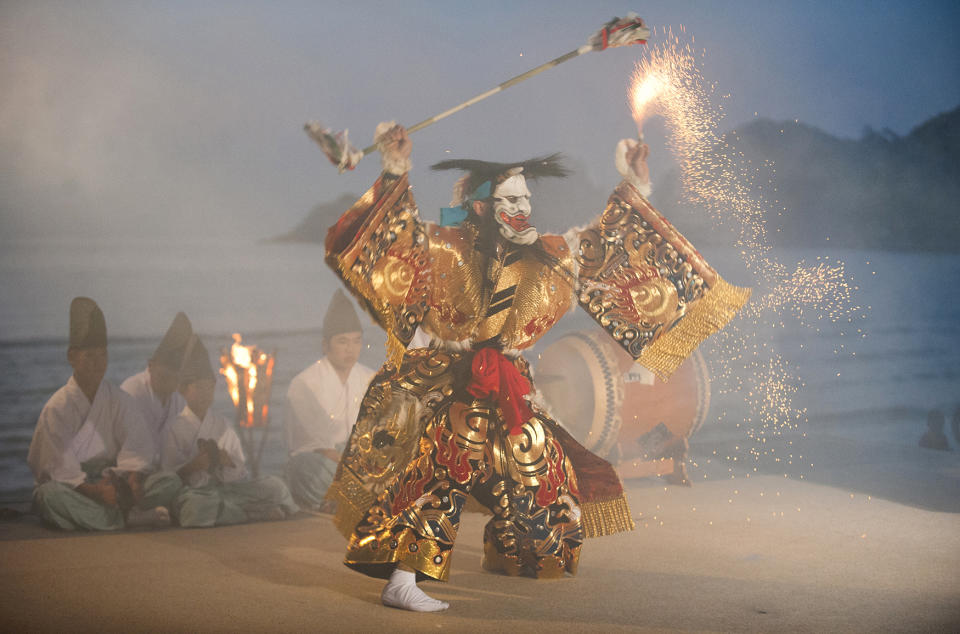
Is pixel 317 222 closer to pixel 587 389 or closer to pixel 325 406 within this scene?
pixel 325 406

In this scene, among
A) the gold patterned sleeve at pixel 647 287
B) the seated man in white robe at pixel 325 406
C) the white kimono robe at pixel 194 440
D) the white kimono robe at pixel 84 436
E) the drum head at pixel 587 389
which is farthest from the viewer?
the drum head at pixel 587 389

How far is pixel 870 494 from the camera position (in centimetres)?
461

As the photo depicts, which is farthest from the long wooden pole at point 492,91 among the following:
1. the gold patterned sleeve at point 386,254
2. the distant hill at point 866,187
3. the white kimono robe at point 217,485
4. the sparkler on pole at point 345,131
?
the distant hill at point 866,187

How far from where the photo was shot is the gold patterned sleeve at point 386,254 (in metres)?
2.79

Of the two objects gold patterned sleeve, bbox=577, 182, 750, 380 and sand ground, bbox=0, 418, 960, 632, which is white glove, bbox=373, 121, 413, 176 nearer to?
gold patterned sleeve, bbox=577, 182, 750, 380

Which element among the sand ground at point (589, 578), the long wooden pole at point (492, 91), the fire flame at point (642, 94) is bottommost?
the sand ground at point (589, 578)

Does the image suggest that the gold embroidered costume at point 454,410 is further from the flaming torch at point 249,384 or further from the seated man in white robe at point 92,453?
the flaming torch at point 249,384

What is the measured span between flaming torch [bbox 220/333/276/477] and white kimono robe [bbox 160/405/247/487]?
0.71 feet

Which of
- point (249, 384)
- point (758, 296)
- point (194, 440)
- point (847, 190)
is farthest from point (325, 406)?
point (847, 190)

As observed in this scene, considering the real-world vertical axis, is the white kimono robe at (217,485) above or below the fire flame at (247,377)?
below

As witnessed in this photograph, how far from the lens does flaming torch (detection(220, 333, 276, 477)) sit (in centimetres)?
432

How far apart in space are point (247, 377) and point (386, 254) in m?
1.77

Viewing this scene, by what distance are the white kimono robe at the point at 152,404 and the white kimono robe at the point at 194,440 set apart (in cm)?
4

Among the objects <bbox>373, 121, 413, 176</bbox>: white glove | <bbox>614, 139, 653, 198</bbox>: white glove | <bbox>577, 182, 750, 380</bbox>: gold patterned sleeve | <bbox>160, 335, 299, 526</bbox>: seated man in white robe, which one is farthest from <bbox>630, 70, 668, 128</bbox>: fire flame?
<bbox>160, 335, 299, 526</bbox>: seated man in white robe
